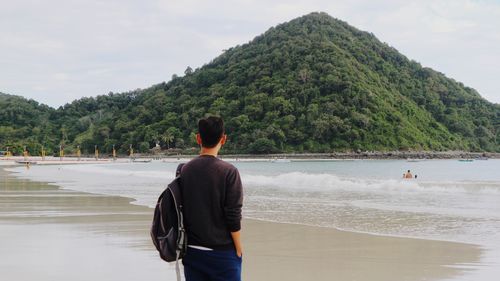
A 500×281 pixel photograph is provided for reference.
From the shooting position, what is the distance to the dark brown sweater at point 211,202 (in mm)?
3213

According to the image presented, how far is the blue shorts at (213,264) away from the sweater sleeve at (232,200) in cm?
19

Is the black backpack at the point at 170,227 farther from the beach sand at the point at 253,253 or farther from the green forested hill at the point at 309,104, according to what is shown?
the green forested hill at the point at 309,104

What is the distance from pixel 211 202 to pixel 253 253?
4362mm

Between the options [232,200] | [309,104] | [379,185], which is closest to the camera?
[232,200]

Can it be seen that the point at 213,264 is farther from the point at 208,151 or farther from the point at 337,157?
the point at 337,157

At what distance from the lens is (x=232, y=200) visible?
321 centimetres

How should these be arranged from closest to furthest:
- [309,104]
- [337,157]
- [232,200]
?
[232,200]
[337,157]
[309,104]

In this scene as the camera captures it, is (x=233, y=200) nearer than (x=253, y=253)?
Yes

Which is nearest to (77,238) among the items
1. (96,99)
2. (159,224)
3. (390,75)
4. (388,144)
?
(159,224)

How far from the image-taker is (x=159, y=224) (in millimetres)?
3262

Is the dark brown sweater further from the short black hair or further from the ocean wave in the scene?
the ocean wave

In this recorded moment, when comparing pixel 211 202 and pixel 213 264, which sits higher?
pixel 211 202

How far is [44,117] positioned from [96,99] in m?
22.2

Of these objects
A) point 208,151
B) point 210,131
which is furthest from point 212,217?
point 210,131
